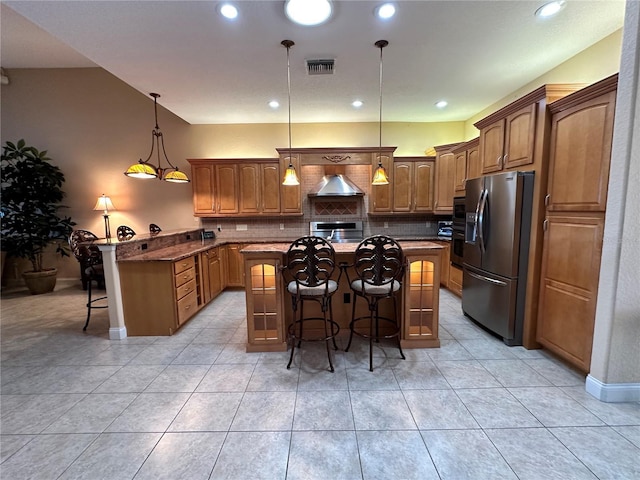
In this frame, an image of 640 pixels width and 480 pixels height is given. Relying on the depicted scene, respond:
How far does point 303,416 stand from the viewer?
183 cm

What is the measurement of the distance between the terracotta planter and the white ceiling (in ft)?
11.8

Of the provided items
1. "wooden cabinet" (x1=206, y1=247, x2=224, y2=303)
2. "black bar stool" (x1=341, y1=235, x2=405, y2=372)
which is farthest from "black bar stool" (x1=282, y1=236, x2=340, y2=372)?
"wooden cabinet" (x1=206, y1=247, x2=224, y2=303)

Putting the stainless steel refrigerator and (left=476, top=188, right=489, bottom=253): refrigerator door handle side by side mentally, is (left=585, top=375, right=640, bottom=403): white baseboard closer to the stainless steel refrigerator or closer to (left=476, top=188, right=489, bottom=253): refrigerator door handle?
the stainless steel refrigerator

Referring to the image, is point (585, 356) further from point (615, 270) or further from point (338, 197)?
point (338, 197)

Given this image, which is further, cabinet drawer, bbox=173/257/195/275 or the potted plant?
the potted plant

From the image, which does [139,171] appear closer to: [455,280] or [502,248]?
[502,248]

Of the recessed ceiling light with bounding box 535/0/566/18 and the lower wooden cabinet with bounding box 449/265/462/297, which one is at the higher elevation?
the recessed ceiling light with bounding box 535/0/566/18

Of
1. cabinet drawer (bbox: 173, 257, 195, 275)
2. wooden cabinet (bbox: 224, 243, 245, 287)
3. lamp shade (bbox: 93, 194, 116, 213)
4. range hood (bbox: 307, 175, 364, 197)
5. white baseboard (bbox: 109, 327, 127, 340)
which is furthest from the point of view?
lamp shade (bbox: 93, 194, 116, 213)

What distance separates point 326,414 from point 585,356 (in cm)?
208

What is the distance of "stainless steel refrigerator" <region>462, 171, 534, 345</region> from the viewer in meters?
2.59

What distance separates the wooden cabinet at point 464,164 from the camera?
154 inches

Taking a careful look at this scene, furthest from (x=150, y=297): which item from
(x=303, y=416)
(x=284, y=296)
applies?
(x=303, y=416)

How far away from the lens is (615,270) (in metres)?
1.84

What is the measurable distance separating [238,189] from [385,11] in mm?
3535
